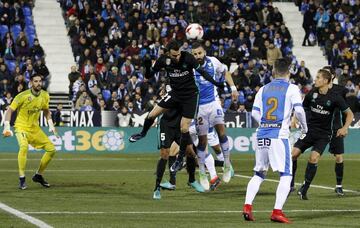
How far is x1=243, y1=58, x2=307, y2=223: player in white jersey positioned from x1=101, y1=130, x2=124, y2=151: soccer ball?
73.0 feet

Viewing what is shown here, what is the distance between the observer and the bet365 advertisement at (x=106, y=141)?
114ft

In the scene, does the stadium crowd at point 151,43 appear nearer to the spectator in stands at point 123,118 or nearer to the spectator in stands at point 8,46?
the spectator in stands at point 123,118

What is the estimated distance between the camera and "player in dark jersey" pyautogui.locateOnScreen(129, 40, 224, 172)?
53.5ft

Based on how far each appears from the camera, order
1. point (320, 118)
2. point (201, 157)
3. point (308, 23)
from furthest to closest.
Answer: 1. point (308, 23)
2. point (201, 157)
3. point (320, 118)

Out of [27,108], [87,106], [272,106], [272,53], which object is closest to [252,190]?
[272,106]

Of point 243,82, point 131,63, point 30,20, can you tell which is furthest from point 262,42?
point 30,20

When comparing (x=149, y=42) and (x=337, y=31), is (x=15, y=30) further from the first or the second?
(x=337, y=31)

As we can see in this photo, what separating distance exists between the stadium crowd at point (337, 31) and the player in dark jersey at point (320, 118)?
81.5 feet

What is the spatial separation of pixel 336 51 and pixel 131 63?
34.7 ft

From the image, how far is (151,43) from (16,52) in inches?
227

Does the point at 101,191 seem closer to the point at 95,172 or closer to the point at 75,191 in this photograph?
the point at 75,191

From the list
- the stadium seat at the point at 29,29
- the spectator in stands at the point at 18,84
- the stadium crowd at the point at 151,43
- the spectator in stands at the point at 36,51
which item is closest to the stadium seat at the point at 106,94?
the stadium crowd at the point at 151,43

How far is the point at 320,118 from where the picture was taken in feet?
56.3

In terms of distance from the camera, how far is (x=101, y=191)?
1803 centimetres
